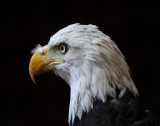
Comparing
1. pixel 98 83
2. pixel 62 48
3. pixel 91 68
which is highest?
pixel 62 48

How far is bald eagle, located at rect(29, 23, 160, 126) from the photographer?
2.86 meters

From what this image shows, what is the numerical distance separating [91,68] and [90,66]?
0.06 ft

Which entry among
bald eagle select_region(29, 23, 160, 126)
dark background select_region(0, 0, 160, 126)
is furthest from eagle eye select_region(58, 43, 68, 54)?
dark background select_region(0, 0, 160, 126)

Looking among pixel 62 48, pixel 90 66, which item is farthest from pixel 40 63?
pixel 90 66

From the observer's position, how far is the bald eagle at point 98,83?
2.86 metres

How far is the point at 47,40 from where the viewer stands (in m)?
5.80

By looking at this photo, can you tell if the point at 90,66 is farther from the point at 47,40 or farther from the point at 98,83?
the point at 47,40

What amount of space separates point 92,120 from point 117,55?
571 millimetres

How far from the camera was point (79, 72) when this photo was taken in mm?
3055

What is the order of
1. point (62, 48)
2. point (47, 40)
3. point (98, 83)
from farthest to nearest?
point (47, 40)
point (62, 48)
point (98, 83)

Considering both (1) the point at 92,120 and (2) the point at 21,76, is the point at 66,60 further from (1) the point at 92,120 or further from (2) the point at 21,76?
(2) the point at 21,76

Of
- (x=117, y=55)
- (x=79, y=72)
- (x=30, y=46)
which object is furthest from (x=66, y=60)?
(x=30, y=46)

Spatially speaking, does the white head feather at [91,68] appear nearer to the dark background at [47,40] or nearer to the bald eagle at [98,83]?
the bald eagle at [98,83]

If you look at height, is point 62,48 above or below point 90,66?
above
